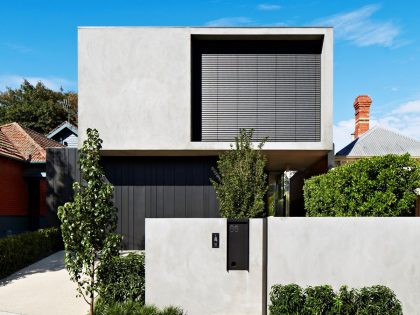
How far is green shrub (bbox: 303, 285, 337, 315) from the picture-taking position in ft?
20.3

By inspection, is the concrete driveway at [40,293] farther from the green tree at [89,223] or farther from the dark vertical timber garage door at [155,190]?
the dark vertical timber garage door at [155,190]

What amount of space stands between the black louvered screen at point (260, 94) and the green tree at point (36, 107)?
3107cm

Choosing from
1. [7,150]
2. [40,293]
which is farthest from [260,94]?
[7,150]

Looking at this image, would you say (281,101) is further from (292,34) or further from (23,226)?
(23,226)

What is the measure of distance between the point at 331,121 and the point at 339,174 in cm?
350

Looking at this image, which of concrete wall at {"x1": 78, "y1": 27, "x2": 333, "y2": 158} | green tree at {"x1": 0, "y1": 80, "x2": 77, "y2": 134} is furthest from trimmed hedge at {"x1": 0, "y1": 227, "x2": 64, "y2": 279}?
green tree at {"x1": 0, "y1": 80, "x2": 77, "y2": 134}

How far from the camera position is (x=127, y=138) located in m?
11.5

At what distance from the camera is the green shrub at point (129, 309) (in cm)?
615

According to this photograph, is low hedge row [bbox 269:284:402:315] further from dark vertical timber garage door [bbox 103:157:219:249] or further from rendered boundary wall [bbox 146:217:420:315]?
dark vertical timber garage door [bbox 103:157:219:249]

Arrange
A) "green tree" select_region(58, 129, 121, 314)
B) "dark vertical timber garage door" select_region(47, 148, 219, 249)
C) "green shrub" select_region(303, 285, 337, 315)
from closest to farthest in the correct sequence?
"green tree" select_region(58, 129, 121, 314) < "green shrub" select_region(303, 285, 337, 315) < "dark vertical timber garage door" select_region(47, 148, 219, 249)

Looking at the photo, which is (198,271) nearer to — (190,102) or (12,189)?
(190,102)

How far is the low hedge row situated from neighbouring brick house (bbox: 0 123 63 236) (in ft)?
45.9

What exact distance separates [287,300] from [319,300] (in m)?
0.62

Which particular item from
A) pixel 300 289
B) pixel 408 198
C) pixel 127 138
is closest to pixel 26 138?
pixel 127 138
